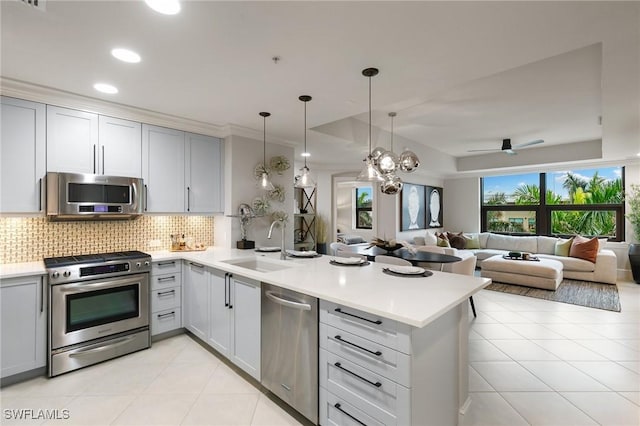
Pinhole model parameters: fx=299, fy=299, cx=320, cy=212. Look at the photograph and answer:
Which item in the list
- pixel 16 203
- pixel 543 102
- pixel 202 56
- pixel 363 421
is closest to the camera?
pixel 363 421

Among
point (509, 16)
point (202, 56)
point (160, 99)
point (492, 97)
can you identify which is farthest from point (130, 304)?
point (492, 97)

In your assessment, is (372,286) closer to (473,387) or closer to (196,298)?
(473,387)

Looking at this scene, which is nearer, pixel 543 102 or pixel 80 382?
pixel 80 382

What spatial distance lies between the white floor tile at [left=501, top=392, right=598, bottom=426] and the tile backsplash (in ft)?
12.1

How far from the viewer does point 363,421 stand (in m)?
1.60

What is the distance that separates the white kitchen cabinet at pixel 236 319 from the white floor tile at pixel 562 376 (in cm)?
238

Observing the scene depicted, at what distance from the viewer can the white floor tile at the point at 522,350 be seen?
286 centimetres

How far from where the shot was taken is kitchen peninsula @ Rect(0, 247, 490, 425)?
4.77ft

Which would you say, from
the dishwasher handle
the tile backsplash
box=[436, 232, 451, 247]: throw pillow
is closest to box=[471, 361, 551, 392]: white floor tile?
the dishwasher handle

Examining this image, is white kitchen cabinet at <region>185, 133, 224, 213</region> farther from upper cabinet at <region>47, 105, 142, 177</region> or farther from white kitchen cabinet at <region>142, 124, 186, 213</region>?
upper cabinet at <region>47, 105, 142, 177</region>

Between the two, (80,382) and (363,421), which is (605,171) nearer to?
(363,421)

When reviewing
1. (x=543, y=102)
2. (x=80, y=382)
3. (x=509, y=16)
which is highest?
(x=543, y=102)

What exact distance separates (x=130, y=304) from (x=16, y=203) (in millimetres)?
1264

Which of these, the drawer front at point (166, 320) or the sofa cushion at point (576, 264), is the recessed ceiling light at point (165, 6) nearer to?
the drawer front at point (166, 320)
